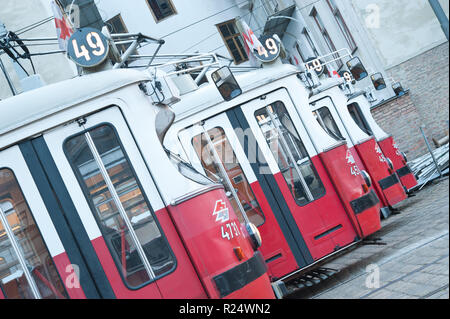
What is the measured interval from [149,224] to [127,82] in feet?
4.31

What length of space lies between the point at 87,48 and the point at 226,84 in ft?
7.15

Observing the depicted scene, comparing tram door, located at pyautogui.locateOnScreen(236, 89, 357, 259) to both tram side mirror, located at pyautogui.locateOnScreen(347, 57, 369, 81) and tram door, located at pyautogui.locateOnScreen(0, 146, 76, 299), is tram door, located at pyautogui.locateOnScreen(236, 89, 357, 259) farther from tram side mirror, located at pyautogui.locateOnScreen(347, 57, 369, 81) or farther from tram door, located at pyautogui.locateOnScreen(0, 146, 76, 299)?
tram side mirror, located at pyautogui.locateOnScreen(347, 57, 369, 81)

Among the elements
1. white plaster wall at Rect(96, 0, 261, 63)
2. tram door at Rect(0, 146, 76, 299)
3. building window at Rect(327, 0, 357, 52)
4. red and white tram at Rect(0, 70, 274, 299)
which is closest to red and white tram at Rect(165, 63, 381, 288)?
red and white tram at Rect(0, 70, 274, 299)

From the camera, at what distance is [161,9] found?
24922 millimetres

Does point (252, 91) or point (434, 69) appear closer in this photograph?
point (252, 91)

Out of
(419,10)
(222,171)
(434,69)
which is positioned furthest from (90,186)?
(434,69)

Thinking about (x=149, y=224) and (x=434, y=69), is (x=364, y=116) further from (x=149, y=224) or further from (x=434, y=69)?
(x=149, y=224)

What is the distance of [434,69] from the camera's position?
16.3m

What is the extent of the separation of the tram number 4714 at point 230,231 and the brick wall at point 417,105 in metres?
12.3

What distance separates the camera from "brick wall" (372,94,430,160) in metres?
17.7

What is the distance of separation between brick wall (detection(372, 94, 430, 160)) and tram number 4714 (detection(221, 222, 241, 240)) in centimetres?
1383

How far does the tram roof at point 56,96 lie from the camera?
479 centimetres

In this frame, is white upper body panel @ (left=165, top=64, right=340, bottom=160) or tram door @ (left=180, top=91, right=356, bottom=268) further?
white upper body panel @ (left=165, top=64, right=340, bottom=160)

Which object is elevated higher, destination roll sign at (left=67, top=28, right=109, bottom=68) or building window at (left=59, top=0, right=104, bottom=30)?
building window at (left=59, top=0, right=104, bottom=30)
